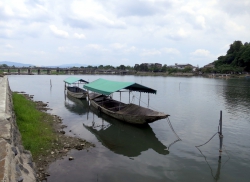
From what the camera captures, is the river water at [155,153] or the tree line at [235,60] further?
the tree line at [235,60]

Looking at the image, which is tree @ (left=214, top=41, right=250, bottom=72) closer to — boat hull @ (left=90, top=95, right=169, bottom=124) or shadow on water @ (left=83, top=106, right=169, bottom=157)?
boat hull @ (left=90, top=95, right=169, bottom=124)

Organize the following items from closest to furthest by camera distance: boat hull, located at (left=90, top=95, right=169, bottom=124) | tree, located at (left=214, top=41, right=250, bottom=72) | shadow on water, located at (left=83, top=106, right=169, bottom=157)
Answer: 1. shadow on water, located at (left=83, top=106, right=169, bottom=157)
2. boat hull, located at (left=90, top=95, right=169, bottom=124)
3. tree, located at (left=214, top=41, right=250, bottom=72)

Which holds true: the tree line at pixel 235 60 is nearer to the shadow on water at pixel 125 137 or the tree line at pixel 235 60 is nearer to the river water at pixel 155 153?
the river water at pixel 155 153

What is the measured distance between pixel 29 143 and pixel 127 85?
326 inches

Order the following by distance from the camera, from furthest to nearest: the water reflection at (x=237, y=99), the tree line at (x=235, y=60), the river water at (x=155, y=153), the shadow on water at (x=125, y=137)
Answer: the tree line at (x=235, y=60) → the water reflection at (x=237, y=99) → the shadow on water at (x=125, y=137) → the river water at (x=155, y=153)

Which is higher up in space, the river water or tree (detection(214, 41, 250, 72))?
tree (detection(214, 41, 250, 72))

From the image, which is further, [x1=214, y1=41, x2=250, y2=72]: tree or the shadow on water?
[x1=214, y1=41, x2=250, y2=72]: tree

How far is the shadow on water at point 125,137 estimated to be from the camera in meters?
11.1

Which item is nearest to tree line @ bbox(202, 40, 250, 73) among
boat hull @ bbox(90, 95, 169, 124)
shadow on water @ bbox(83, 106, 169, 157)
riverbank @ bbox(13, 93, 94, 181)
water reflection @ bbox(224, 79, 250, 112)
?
water reflection @ bbox(224, 79, 250, 112)

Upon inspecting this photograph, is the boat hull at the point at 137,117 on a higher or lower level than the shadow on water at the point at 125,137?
higher

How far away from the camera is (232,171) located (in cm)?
887

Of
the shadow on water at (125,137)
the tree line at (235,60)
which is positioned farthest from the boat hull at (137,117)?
the tree line at (235,60)

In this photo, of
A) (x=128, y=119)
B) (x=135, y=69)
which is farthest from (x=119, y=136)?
(x=135, y=69)

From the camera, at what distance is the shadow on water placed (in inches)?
436
